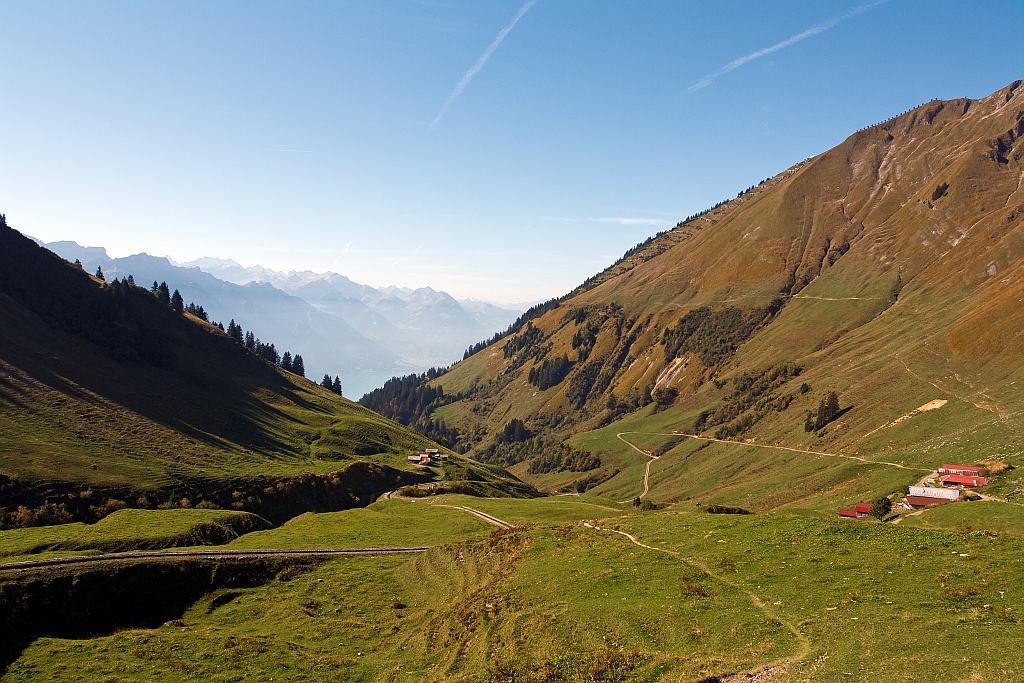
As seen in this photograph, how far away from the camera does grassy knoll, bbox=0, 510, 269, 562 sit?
4697cm

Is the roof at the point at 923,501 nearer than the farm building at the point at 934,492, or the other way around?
the roof at the point at 923,501

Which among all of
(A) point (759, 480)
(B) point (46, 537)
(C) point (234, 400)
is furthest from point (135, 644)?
(A) point (759, 480)

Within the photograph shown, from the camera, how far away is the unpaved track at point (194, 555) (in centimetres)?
4050

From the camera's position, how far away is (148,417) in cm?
10112

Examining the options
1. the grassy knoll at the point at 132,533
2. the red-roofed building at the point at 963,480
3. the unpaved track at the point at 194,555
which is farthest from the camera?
the red-roofed building at the point at 963,480

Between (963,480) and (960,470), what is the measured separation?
6.47 m

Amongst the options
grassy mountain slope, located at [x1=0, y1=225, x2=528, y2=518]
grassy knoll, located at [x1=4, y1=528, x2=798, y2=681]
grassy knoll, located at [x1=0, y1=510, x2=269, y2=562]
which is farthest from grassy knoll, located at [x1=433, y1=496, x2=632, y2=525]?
grassy knoll, located at [x1=0, y1=510, x2=269, y2=562]

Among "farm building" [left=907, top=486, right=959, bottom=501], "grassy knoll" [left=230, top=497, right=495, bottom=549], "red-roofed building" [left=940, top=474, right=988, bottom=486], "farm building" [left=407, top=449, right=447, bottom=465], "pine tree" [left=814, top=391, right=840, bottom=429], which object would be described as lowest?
"farm building" [left=407, top=449, right=447, bottom=465]

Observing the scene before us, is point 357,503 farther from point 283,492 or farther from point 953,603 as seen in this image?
point 953,603

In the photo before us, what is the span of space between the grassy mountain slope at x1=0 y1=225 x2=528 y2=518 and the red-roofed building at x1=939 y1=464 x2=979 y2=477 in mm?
91002

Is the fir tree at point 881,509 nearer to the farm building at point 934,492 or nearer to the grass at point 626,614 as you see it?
the farm building at point 934,492

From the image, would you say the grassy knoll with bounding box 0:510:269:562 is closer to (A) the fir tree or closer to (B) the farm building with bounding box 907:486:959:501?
(A) the fir tree

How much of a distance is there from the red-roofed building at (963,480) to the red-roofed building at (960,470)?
181 centimetres

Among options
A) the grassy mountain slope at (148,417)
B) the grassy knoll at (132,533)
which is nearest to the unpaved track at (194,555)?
the grassy knoll at (132,533)
